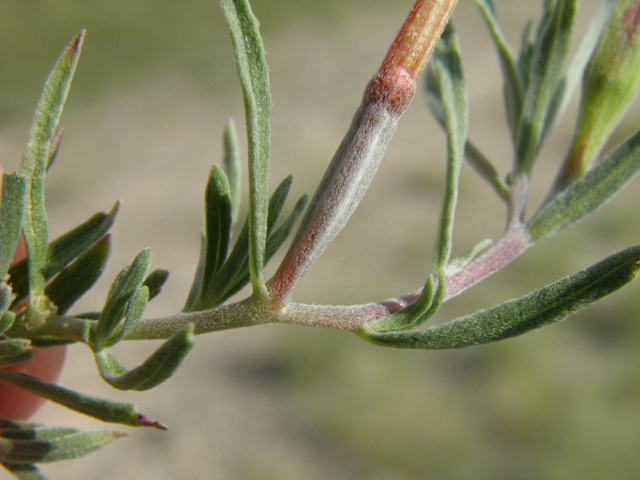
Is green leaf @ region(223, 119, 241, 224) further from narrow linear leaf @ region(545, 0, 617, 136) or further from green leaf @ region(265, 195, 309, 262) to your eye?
narrow linear leaf @ region(545, 0, 617, 136)

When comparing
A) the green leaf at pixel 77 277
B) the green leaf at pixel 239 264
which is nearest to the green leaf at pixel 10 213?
the green leaf at pixel 77 277

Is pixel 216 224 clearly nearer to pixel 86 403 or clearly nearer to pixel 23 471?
pixel 86 403

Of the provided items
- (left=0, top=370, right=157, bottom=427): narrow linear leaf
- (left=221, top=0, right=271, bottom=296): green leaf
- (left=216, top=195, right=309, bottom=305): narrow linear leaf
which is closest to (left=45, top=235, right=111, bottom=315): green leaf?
(left=0, top=370, right=157, bottom=427): narrow linear leaf

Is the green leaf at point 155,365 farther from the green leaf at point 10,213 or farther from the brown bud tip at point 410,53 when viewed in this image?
the brown bud tip at point 410,53

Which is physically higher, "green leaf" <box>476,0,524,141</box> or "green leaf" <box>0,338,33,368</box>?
"green leaf" <box>476,0,524,141</box>

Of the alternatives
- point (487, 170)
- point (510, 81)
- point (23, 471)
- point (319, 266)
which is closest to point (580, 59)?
point (510, 81)

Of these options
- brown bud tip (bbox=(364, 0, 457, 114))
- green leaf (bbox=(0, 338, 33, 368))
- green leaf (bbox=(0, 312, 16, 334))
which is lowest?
green leaf (bbox=(0, 338, 33, 368))

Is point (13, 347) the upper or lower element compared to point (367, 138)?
lower
